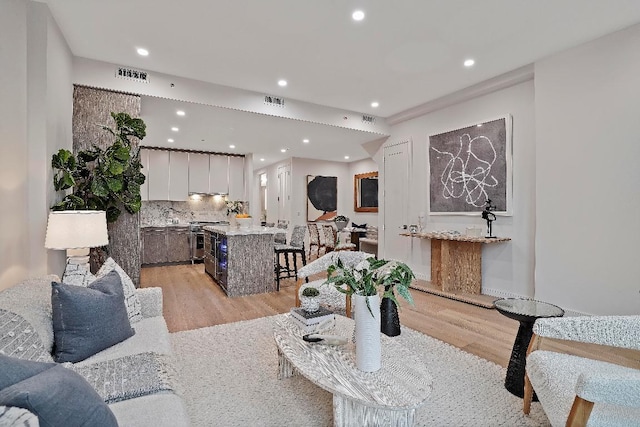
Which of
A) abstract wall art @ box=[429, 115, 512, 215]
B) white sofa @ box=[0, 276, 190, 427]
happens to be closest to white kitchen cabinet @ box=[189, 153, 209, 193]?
abstract wall art @ box=[429, 115, 512, 215]

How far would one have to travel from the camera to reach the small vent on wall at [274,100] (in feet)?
16.9

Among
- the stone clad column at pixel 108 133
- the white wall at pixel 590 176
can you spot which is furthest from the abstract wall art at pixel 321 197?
the white wall at pixel 590 176

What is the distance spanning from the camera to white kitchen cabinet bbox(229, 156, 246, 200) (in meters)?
8.34

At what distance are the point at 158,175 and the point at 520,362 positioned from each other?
25.2ft

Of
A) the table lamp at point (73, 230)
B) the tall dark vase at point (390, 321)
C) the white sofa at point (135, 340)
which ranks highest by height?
the table lamp at point (73, 230)

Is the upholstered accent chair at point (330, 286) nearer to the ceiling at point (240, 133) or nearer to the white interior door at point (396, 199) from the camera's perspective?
the white interior door at point (396, 199)

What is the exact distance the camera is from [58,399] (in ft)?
2.87

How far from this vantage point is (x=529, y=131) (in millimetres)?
4301

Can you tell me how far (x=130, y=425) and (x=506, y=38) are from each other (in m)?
4.44

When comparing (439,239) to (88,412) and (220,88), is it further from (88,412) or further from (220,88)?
(88,412)

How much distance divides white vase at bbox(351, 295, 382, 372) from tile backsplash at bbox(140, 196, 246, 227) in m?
7.05

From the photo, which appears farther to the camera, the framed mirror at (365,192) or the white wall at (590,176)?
the framed mirror at (365,192)

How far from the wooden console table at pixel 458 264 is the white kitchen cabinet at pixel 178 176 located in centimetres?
561

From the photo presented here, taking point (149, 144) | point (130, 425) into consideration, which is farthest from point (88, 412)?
point (149, 144)
